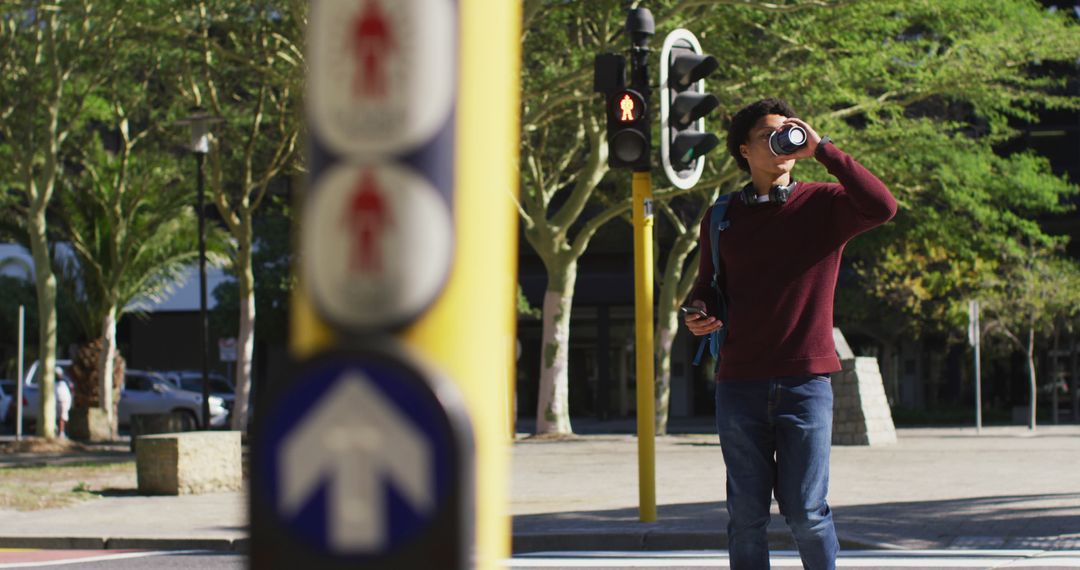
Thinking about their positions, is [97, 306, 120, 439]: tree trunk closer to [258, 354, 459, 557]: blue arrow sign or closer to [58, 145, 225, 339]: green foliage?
[58, 145, 225, 339]: green foliage

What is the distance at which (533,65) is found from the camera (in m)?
22.4

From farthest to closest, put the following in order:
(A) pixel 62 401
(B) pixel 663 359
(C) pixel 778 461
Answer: (A) pixel 62 401, (B) pixel 663 359, (C) pixel 778 461

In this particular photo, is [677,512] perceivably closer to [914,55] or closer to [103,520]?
[103,520]

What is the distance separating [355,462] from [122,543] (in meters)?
10.3

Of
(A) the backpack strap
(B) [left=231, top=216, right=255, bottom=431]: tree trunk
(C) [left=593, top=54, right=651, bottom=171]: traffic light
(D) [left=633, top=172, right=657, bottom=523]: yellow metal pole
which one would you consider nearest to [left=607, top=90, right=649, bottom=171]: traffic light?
(C) [left=593, top=54, right=651, bottom=171]: traffic light

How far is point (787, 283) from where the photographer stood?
4.68 meters

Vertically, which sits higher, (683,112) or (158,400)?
(683,112)

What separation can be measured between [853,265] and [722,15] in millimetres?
18467

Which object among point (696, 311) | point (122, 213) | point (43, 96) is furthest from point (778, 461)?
point (122, 213)

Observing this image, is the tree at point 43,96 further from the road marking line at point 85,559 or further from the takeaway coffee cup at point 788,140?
the takeaway coffee cup at point 788,140

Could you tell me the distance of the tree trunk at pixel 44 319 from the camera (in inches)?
987

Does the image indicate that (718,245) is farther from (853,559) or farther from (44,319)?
(44,319)

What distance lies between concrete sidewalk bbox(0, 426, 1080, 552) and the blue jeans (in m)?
4.84

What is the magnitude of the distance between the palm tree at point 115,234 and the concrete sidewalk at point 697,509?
39.4ft
